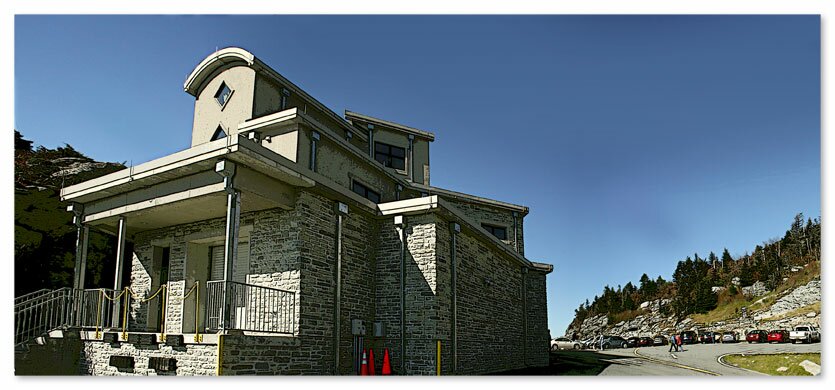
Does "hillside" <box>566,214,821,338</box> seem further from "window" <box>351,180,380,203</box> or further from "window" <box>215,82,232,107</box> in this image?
"window" <box>215,82,232,107</box>

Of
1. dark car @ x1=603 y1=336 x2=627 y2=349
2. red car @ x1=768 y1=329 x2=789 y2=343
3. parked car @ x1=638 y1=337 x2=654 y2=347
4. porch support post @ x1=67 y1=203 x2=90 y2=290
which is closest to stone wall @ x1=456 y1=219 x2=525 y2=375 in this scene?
red car @ x1=768 y1=329 x2=789 y2=343

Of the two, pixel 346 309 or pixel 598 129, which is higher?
pixel 598 129

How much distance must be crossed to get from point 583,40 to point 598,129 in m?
2.15

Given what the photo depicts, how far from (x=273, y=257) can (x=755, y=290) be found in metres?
9.95

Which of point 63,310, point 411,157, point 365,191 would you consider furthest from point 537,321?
point 63,310

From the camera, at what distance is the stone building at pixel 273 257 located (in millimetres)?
9727

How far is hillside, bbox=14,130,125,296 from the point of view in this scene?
39.9 feet

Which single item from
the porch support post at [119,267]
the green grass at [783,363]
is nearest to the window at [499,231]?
the green grass at [783,363]

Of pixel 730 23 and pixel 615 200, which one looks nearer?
pixel 730 23

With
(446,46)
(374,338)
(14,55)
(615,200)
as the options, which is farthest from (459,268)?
(14,55)

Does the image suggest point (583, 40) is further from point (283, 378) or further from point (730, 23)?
point (283, 378)

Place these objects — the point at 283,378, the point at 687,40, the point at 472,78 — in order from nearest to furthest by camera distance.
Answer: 1. the point at 283,378
2. the point at 687,40
3. the point at 472,78
